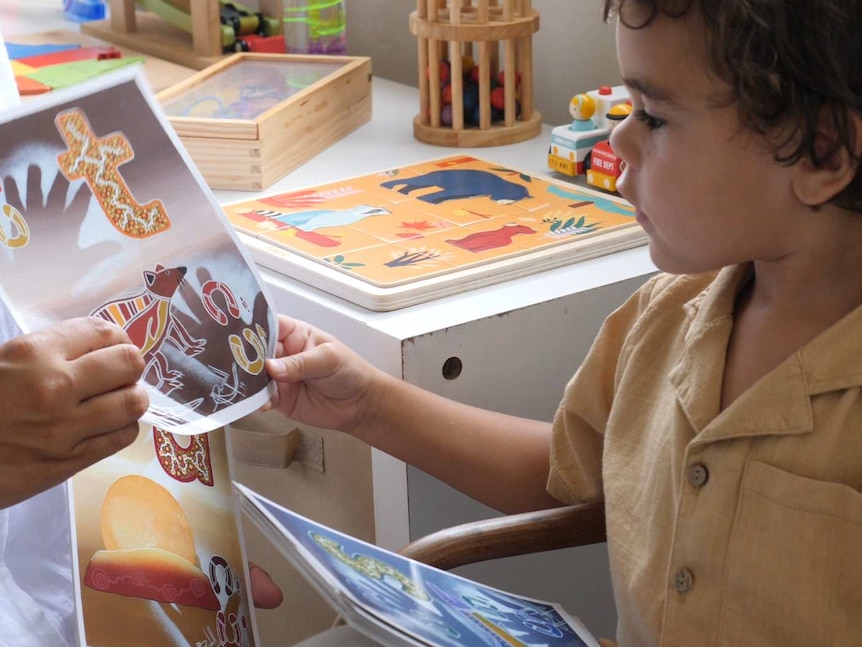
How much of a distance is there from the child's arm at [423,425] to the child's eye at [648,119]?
343 mm

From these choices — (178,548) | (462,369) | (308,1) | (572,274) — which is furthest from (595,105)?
(178,548)

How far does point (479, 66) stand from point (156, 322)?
0.74 meters

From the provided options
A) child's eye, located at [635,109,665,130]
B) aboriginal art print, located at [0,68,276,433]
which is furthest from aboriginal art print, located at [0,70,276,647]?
child's eye, located at [635,109,665,130]

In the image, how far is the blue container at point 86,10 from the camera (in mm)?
2254

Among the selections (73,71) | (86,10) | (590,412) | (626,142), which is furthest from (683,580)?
(86,10)

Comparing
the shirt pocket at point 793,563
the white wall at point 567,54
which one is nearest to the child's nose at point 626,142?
the shirt pocket at point 793,563

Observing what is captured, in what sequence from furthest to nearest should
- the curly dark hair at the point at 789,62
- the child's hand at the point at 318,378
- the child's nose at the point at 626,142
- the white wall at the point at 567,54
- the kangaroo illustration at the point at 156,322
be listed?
the white wall at the point at 567,54 → the child's hand at the point at 318,378 → the kangaroo illustration at the point at 156,322 → the child's nose at the point at 626,142 → the curly dark hair at the point at 789,62

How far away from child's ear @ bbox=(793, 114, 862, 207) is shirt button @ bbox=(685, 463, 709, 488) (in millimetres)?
186

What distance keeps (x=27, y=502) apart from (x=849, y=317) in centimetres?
59

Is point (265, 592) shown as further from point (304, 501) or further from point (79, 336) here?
point (79, 336)

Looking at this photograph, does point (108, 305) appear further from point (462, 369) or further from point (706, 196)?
point (706, 196)

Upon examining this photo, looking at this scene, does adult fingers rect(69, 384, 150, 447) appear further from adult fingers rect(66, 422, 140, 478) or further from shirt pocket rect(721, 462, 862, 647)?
shirt pocket rect(721, 462, 862, 647)

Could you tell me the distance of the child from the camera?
2.24ft

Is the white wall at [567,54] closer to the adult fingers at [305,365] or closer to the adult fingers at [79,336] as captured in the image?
the adult fingers at [305,365]
